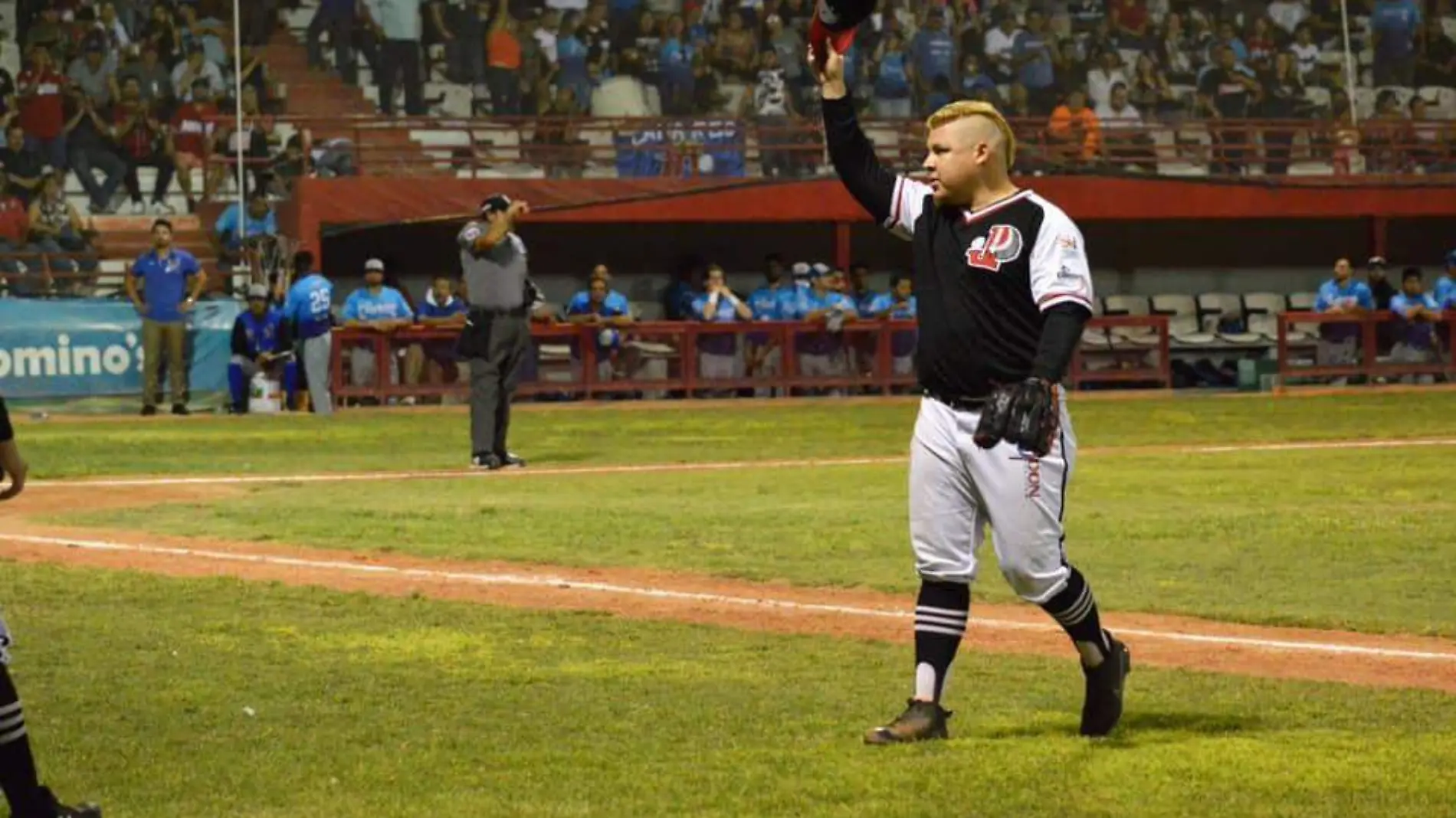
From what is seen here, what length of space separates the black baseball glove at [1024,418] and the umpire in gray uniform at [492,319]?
11873 millimetres

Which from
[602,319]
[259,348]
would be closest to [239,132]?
[259,348]

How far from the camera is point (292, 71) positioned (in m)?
32.8

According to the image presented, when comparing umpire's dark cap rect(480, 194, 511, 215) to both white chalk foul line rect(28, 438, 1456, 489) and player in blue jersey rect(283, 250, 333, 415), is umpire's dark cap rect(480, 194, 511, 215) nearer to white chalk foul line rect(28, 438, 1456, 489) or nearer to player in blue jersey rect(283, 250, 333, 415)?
white chalk foul line rect(28, 438, 1456, 489)

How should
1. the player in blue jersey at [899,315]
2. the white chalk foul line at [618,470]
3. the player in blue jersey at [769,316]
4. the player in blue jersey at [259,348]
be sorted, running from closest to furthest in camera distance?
the white chalk foul line at [618,470] → the player in blue jersey at [259,348] → the player in blue jersey at [769,316] → the player in blue jersey at [899,315]

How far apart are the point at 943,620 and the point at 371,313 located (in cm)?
2081

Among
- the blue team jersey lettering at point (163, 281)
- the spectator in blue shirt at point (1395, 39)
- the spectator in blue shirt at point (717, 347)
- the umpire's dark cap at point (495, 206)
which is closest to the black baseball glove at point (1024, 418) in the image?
the umpire's dark cap at point (495, 206)

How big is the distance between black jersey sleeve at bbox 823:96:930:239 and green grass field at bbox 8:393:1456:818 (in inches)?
67.0

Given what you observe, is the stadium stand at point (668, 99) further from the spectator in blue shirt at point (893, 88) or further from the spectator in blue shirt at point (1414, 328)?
the spectator in blue shirt at point (1414, 328)

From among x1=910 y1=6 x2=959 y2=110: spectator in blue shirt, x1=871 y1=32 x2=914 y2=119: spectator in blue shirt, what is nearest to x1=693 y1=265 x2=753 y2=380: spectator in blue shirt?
x1=871 y1=32 x2=914 y2=119: spectator in blue shirt

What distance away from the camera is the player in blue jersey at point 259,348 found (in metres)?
26.6

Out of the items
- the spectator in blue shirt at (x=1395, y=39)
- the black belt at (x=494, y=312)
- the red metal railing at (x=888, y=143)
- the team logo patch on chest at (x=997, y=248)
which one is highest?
the spectator in blue shirt at (x=1395, y=39)

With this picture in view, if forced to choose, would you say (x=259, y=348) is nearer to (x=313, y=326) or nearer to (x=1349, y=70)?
(x=313, y=326)

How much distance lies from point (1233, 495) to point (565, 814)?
35.5 feet

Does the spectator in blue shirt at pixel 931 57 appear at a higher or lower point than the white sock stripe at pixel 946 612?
higher
